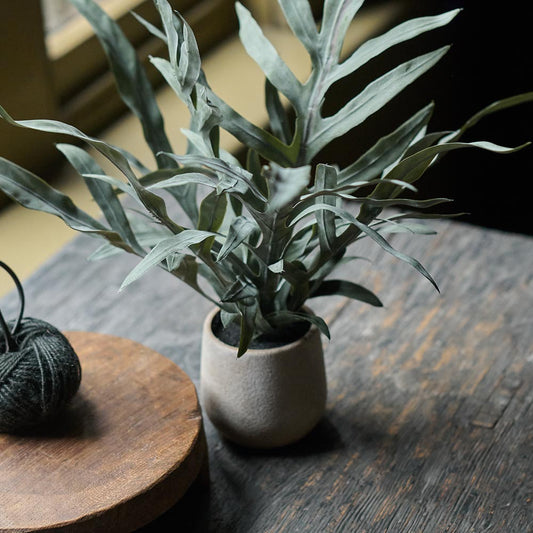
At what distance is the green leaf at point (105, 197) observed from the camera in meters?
0.80

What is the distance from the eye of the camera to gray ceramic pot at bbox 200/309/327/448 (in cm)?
79

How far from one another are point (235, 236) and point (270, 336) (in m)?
0.17

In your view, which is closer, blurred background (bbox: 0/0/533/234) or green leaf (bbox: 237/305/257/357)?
green leaf (bbox: 237/305/257/357)

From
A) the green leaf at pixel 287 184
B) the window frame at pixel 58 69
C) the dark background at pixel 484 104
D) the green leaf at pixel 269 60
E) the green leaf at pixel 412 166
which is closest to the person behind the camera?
the green leaf at pixel 287 184

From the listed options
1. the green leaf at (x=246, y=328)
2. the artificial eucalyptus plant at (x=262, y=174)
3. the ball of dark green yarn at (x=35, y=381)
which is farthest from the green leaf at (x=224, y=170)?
the ball of dark green yarn at (x=35, y=381)

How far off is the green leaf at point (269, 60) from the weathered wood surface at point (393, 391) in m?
0.33

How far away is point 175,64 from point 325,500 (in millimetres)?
410

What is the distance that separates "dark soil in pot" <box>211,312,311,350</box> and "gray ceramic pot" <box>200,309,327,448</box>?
0.04 ft

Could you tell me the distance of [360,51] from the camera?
779mm

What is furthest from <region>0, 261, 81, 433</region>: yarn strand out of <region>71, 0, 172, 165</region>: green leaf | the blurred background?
the blurred background

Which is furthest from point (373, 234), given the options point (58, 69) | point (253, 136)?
point (58, 69)

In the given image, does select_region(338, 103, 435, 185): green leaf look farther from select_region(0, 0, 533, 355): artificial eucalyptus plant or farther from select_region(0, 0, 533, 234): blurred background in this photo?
select_region(0, 0, 533, 234): blurred background

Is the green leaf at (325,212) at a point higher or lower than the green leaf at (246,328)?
higher

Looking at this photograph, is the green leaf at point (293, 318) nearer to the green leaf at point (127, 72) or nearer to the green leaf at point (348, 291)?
the green leaf at point (348, 291)
